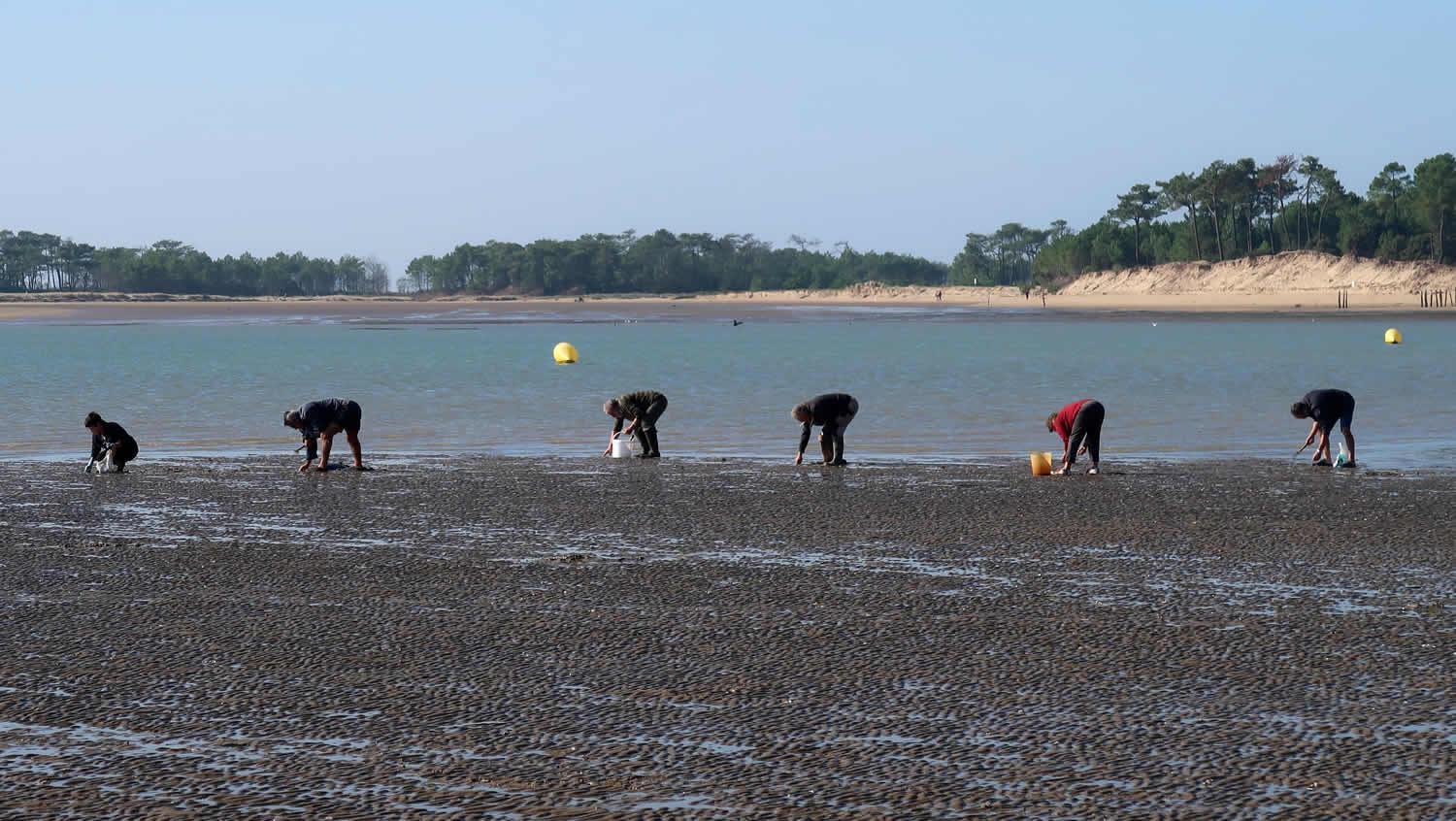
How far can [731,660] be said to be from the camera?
32.4 feet

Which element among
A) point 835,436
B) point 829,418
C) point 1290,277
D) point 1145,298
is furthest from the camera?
point 1145,298

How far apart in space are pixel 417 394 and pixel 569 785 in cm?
3357

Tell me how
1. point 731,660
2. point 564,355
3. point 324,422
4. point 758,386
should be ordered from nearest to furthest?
1. point 731,660
2. point 324,422
3. point 758,386
4. point 564,355

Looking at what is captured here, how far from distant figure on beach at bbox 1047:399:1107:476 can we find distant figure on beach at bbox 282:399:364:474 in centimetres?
853

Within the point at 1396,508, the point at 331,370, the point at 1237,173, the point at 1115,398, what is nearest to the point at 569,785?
the point at 1396,508

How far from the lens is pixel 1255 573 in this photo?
12.9m

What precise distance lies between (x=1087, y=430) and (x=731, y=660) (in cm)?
1159

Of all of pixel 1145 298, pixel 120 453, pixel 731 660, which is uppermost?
pixel 1145 298

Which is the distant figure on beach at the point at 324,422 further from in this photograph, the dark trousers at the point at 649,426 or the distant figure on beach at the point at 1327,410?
the distant figure on beach at the point at 1327,410

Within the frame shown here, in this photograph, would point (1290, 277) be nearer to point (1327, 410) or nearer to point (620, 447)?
point (1327, 410)

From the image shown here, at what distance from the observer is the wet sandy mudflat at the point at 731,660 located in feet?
24.3

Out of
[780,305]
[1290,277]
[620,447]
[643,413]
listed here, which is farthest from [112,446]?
[780,305]

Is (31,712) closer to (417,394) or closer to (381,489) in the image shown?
(381,489)

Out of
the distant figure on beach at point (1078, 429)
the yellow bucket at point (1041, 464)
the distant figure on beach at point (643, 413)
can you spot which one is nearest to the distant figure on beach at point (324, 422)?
the distant figure on beach at point (643, 413)
